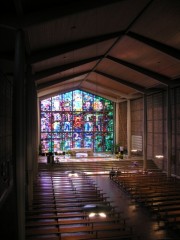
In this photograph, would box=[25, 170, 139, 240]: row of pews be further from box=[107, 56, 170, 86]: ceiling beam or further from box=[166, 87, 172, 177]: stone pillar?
box=[107, 56, 170, 86]: ceiling beam

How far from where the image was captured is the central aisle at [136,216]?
1009cm

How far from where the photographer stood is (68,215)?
1089 cm

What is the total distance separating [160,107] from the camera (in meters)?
22.4

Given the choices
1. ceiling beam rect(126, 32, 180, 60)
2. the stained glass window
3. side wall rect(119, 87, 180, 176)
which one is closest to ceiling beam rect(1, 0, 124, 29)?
ceiling beam rect(126, 32, 180, 60)

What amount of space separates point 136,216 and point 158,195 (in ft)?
7.30

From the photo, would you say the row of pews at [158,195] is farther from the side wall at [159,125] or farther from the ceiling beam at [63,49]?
the ceiling beam at [63,49]

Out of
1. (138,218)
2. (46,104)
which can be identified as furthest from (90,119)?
(138,218)

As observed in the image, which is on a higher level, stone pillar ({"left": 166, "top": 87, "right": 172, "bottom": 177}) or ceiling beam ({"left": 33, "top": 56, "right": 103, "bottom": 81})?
ceiling beam ({"left": 33, "top": 56, "right": 103, "bottom": 81})

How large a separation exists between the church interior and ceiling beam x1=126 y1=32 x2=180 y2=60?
1.8 inches

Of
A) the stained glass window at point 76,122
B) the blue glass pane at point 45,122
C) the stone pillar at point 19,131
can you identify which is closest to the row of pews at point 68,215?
the stone pillar at point 19,131

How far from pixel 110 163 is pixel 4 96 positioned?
40.8ft

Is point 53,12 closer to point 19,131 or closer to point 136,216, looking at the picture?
point 19,131

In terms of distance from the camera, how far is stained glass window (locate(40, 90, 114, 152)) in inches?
1137

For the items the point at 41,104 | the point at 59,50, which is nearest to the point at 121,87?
the point at 41,104
